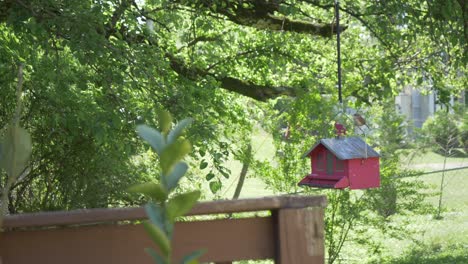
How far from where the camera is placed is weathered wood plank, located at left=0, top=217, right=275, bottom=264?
189 centimetres

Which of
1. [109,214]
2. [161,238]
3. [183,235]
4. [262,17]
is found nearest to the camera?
[161,238]

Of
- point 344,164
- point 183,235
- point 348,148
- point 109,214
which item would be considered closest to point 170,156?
point 109,214

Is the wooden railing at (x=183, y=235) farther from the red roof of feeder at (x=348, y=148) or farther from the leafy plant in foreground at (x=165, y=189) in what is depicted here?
the red roof of feeder at (x=348, y=148)

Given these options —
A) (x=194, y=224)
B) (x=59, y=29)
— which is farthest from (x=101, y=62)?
(x=194, y=224)

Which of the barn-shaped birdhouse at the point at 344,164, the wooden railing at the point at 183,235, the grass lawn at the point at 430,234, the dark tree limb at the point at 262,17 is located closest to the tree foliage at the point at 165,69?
the dark tree limb at the point at 262,17

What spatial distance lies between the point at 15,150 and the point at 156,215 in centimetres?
13

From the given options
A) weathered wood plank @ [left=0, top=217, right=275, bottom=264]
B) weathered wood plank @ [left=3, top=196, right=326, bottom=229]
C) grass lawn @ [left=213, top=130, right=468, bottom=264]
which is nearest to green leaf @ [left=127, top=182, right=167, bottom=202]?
weathered wood plank @ [left=3, top=196, right=326, bottom=229]

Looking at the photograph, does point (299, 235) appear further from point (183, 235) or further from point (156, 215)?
point (156, 215)

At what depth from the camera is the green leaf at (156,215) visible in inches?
26.0

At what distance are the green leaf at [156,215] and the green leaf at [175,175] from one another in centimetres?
3

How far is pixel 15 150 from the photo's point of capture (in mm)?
690

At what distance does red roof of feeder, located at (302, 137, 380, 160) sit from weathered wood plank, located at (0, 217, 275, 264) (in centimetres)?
373

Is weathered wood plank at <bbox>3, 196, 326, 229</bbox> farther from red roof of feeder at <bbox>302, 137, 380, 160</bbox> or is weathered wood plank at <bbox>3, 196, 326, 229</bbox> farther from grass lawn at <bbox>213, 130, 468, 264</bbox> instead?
grass lawn at <bbox>213, 130, 468, 264</bbox>

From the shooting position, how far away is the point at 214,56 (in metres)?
10.7
